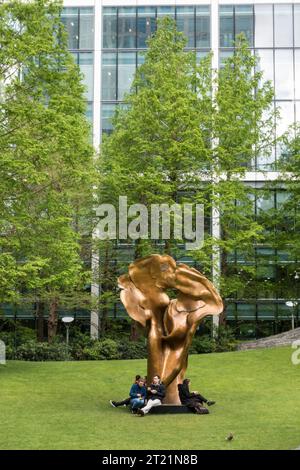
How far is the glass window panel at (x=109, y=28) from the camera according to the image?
4728cm

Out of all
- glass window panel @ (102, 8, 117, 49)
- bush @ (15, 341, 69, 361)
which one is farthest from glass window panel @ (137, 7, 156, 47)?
bush @ (15, 341, 69, 361)

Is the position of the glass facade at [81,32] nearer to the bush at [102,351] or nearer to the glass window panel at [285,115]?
the glass window panel at [285,115]

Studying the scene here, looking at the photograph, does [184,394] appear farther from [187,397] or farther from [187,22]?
[187,22]

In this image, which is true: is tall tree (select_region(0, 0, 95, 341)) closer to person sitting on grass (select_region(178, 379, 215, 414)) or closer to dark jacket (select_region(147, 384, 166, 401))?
dark jacket (select_region(147, 384, 166, 401))

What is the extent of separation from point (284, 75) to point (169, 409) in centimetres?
3395

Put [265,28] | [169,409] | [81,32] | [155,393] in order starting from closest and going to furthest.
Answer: [155,393], [169,409], [265,28], [81,32]

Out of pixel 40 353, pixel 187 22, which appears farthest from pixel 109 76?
pixel 40 353

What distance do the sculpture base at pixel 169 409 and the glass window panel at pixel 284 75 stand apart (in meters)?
32.8

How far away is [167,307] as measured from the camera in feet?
60.3

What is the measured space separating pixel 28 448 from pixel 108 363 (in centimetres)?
1540

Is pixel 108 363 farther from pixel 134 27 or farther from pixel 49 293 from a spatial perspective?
pixel 134 27

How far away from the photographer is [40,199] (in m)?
28.2

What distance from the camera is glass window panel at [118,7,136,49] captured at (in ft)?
155
